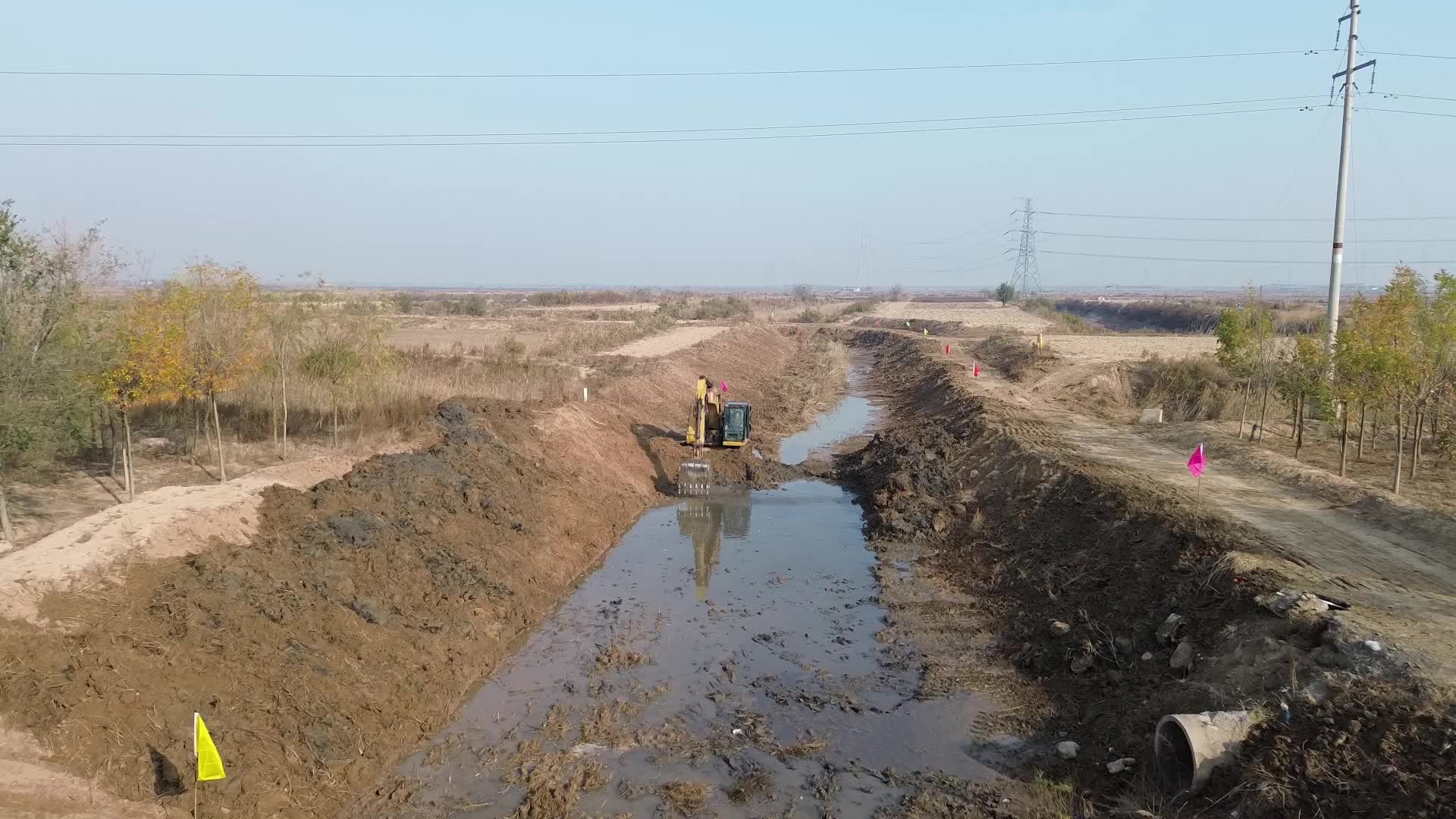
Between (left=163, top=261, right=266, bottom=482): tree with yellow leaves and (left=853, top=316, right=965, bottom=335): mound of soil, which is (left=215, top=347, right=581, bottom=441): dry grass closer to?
(left=163, top=261, right=266, bottom=482): tree with yellow leaves

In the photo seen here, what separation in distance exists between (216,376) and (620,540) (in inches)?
357

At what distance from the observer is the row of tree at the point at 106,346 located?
44.5ft

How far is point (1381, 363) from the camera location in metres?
16.8

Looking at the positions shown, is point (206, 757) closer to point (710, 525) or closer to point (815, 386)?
point (710, 525)

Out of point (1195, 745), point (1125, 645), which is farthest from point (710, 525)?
point (1195, 745)

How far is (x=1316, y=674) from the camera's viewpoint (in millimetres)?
9211

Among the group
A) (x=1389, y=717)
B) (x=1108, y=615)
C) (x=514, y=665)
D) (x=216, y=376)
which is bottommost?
(x=514, y=665)

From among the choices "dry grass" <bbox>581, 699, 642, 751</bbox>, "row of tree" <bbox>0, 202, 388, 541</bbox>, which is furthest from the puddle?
"dry grass" <bbox>581, 699, 642, 751</bbox>

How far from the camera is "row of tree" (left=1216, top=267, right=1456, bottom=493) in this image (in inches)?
655

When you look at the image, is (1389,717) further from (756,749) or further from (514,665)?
(514,665)

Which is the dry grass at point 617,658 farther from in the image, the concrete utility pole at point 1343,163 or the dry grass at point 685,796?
the concrete utility pole at point 1343,163

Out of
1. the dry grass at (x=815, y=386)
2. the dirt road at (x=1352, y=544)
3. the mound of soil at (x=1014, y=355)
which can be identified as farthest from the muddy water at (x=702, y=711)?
the mound of soil at (x=1014, y=355)

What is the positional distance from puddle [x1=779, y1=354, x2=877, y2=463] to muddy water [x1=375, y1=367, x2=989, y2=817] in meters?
12.9

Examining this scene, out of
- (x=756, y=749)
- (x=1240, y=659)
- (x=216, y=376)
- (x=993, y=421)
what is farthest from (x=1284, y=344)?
(x=216, y=376)
